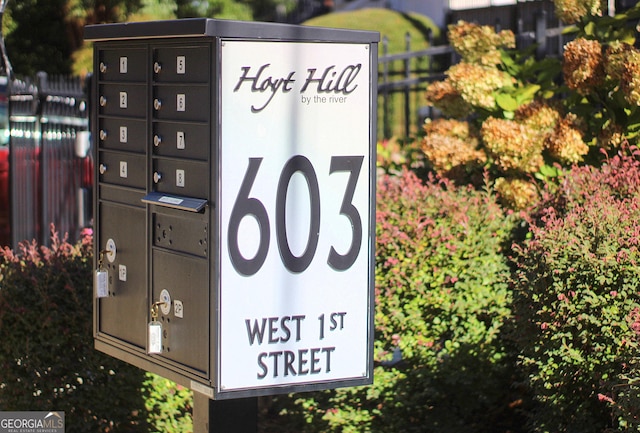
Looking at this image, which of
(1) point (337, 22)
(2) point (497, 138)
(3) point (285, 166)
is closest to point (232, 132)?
(3) point (285, 166)

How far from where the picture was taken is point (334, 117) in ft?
13.6

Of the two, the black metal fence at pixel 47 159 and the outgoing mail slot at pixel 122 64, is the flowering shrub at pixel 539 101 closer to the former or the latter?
the outgoing mail slot at pixel 122 64

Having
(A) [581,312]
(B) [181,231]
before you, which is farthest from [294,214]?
(A) [581,312]

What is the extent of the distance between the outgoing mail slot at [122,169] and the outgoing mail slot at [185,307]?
367mm

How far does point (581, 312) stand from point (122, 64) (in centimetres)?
224

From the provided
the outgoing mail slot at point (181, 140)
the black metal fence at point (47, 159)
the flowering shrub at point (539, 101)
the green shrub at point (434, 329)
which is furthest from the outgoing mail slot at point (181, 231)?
the black metal fence at point (47, 159)

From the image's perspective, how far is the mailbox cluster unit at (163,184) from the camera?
395cm

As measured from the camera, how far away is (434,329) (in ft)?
17.5

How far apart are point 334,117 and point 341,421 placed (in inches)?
77.0

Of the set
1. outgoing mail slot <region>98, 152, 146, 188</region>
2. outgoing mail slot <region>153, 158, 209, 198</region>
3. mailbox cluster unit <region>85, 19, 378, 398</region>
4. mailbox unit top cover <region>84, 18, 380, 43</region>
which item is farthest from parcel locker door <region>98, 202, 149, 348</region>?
mailbox unit top cover <region>84, 18, 380, 43</region>

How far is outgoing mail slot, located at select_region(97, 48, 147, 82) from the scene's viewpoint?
14.5ft

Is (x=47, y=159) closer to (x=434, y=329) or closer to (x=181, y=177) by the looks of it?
(x=434, y=329)

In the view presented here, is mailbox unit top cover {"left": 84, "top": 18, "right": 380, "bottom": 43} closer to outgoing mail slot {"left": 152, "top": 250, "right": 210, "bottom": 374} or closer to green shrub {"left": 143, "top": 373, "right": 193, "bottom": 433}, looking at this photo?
outgoing mail slot {"left": 152, "top": 250, "right": 210, "bottom": 374}

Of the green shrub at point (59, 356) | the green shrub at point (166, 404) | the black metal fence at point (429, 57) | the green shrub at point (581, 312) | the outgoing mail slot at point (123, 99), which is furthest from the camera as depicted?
the black metal fence at point (429, 57)
